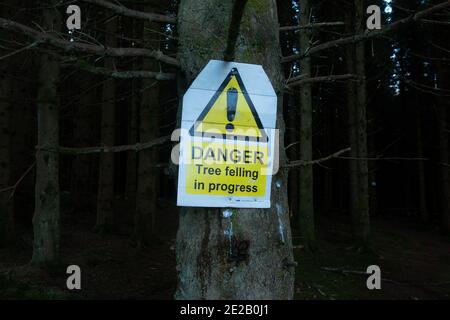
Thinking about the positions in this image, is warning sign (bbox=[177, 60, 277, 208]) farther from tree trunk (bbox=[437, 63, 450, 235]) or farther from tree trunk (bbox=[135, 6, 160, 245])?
tree trunk (bbox=[437, 63, 450, 235])

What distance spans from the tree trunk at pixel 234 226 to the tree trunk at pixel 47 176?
24.7 ft

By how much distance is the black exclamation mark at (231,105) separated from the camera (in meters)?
2.52

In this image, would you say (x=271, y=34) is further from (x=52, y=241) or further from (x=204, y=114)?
(x=52, y=241)

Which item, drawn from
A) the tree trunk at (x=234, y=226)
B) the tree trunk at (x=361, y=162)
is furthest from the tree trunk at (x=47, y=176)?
the tree trunk at (x=361, y=162)

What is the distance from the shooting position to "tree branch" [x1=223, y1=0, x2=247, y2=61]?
2205 mm

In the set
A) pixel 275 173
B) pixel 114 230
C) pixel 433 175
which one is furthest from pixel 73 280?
pixel 433 175

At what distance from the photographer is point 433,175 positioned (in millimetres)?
33750

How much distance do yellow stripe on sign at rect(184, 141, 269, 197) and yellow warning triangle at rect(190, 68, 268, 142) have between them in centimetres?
5

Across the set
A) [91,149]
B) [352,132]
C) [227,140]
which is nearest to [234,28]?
[227,140]

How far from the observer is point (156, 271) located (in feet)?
33.5

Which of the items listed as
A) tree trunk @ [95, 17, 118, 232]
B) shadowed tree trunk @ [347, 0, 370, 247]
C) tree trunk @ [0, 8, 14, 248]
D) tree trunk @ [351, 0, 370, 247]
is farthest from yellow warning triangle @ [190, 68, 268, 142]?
tree trunk @ [95, 17, 118, 232]

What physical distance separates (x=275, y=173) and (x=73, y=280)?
6.95 metres

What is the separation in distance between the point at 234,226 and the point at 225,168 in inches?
12.0

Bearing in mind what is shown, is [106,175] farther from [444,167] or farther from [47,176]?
[444,167]
